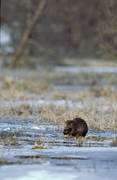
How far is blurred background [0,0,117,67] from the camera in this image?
1881 cm

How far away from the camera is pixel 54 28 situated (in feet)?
77.7

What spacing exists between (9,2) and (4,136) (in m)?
16.2

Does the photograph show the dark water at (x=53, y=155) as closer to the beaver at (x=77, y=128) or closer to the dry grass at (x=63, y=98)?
the beaver at (x=77, y=128)

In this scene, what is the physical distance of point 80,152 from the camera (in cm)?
420

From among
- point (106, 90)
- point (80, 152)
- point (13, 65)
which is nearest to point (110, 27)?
point (106, 90)

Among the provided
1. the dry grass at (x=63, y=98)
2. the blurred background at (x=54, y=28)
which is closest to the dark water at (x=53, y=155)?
the dry grass at (x=63, y=98)

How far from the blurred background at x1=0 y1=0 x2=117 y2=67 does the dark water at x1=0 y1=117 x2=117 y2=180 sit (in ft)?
37.6

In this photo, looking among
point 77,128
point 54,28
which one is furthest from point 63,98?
point 54,28

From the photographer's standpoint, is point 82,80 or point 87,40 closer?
point 82,80

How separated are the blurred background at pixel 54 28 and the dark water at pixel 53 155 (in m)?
11.5

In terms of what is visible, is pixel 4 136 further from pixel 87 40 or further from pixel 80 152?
pixel 87 40

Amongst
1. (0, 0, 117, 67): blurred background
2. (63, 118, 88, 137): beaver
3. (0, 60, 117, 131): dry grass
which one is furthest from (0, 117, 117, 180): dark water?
(0, 0, 117, 67): blurred background

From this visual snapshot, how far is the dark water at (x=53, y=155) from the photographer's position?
3352 mm

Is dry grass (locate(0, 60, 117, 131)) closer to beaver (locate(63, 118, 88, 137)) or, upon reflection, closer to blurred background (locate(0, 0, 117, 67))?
beaver (locate(63, 118, 88, 137))
